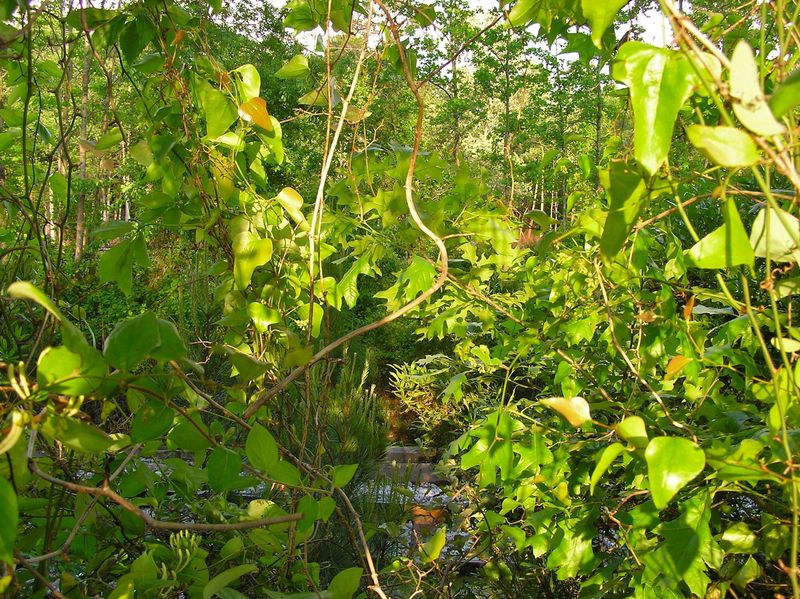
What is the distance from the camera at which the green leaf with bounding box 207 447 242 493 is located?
0.74 metres

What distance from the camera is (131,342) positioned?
53 cm

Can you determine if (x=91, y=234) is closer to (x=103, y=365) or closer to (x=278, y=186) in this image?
(x=103, y=365)

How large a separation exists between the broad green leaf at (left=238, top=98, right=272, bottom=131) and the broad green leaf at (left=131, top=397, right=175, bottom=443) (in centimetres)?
45

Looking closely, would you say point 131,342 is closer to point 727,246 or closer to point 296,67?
point 727,246

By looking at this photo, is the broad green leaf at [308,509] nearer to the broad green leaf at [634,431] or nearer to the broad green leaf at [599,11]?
the broad green leaf at [634,431]

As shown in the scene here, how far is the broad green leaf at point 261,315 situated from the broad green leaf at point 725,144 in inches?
32.0

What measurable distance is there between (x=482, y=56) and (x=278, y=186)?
3795mm

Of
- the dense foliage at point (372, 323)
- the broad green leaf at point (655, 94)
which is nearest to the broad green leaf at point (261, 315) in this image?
the dense foliage at point (372, 323)

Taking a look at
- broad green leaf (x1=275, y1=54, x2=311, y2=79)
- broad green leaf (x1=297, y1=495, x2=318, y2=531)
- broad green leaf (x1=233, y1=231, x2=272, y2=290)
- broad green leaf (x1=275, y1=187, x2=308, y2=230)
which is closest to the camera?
broad green leaf (x1=297, y1=495, x2=318, y2=531)

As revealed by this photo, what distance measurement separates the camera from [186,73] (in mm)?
1050

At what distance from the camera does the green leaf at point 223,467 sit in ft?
2.41

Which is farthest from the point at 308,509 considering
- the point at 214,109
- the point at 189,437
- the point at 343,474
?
the point at 214,109

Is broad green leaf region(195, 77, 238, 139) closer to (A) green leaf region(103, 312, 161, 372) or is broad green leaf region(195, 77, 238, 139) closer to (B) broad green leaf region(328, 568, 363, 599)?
(A) green leaf region(103, 312, 161, 372)

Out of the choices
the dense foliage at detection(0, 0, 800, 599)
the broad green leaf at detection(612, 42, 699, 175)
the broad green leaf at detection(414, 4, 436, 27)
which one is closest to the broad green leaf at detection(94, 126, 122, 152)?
the dense foliage at detection(0, 0, 800, 599)
